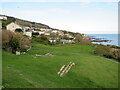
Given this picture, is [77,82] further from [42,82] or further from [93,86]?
[42,82]

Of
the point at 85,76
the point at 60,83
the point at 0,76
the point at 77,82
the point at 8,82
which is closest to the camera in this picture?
the point at 8,82

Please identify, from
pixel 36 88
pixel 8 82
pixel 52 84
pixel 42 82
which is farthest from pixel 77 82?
pixel 8 82

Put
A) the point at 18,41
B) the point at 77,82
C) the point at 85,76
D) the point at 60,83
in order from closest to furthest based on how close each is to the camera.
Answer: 1. the point at 60,83
2. the point at 77,82
3. the point at 85,76
4. the point at 18,41

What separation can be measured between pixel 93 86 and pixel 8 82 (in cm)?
767

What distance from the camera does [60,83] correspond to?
35.6 feet

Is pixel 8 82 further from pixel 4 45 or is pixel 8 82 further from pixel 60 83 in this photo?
pixel 4 45

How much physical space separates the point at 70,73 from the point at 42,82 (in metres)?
4.33

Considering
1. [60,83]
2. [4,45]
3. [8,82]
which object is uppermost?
[4,45]

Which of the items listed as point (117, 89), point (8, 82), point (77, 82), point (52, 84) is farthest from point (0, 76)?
point (117, 89)

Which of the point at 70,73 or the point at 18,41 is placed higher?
the point at 18,41

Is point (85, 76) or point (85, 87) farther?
point (85, 76)

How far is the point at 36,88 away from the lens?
29.5ft

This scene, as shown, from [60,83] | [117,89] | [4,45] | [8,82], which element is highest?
[4,45]

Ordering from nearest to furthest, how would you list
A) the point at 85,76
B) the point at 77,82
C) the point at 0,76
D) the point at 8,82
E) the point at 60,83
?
the point at 8,82
the point at 0,76
the point at 60,83
the point at 77,82
the point at 85,76
